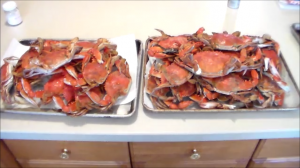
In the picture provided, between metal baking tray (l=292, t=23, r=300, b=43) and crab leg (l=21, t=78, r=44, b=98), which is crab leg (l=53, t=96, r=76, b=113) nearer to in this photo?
crab leg (l=21, t=78, r=44, b=98)

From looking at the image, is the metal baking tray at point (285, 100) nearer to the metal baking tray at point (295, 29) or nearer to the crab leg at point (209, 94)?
the crab leg at point (209, 94)

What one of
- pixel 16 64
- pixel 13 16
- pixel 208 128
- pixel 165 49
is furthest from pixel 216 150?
pixel 13 16

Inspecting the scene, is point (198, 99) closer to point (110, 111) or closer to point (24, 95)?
point (110, 111)

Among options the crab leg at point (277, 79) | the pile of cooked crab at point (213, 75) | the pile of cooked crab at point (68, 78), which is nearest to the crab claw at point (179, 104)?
the pile of cooked crab at point (213, 75)

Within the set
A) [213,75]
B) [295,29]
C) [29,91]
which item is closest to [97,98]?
[29,91]

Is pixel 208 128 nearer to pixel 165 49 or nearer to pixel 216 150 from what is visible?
pixel 216 150
